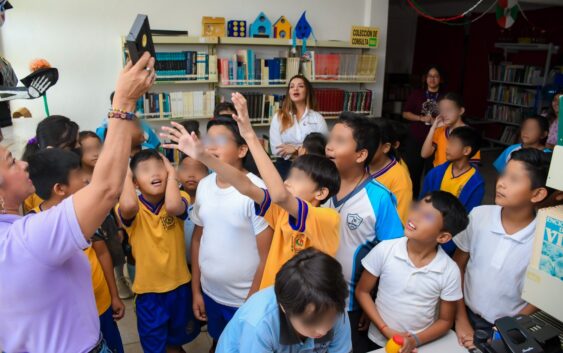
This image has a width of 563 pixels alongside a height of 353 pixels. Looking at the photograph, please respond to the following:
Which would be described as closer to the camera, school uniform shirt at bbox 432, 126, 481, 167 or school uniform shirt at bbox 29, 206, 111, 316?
school uniform shirt at bbox 29, 206, 111, 316

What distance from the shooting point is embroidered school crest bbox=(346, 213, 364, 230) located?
1778 mm

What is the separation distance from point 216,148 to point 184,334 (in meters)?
0.93

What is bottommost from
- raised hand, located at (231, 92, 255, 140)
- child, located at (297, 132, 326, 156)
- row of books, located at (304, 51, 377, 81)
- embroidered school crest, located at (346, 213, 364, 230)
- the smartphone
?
embroidered school crest, located at (346, 213, 364, 230)

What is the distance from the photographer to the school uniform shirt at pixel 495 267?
63.9 inches

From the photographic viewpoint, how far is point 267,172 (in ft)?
4.54

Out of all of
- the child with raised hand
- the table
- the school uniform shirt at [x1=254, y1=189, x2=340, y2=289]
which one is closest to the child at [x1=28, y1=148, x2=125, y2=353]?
the child with raised hand

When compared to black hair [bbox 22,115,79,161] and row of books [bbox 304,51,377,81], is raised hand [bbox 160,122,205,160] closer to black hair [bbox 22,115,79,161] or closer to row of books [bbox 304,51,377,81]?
black hair [bbox 22,115,79,161]

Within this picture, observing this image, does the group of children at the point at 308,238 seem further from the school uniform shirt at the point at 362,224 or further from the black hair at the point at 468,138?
the black hair at the point at 468,138

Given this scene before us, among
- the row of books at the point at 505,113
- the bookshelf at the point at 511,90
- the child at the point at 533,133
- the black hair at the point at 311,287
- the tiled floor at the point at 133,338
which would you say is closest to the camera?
the black hair at the point at 311,287

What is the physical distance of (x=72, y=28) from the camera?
4.16 meters

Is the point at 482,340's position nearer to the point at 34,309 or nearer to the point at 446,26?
the point at 34,309

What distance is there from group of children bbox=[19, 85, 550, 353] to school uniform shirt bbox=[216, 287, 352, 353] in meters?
0.01

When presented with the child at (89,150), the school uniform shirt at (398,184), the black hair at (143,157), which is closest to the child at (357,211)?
the school uniform shirt at (398,184)

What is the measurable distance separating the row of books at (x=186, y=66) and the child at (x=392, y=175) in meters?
2.65
